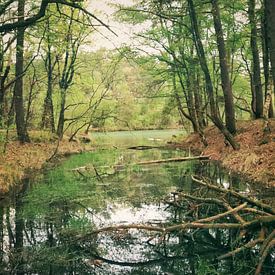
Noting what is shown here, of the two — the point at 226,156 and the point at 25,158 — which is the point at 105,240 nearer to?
the point at 226,156

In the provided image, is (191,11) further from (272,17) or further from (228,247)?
(228,247)

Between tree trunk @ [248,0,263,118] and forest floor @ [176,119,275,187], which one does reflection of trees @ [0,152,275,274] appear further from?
tree trunk @ [248,0,263,118]

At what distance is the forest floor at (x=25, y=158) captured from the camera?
1370cm

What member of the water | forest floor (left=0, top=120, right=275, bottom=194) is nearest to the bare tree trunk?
forest floor (left=0, top=120, right=275, bottom=194)

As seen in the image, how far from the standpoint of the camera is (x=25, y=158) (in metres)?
18.1

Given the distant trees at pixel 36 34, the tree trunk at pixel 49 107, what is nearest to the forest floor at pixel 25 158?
the distant trees at pixel 36 34

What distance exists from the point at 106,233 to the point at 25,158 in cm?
1106

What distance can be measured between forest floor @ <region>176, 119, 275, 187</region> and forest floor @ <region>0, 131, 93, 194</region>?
8.19 meters

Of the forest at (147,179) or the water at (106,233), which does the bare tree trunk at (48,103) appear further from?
the water at (106,233)

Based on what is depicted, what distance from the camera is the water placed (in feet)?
19.9

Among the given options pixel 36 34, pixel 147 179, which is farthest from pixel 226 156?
pixel 36 34

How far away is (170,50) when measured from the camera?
25203 millimetres

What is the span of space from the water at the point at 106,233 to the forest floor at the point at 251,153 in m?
0.71

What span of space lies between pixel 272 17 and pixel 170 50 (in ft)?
54.9
